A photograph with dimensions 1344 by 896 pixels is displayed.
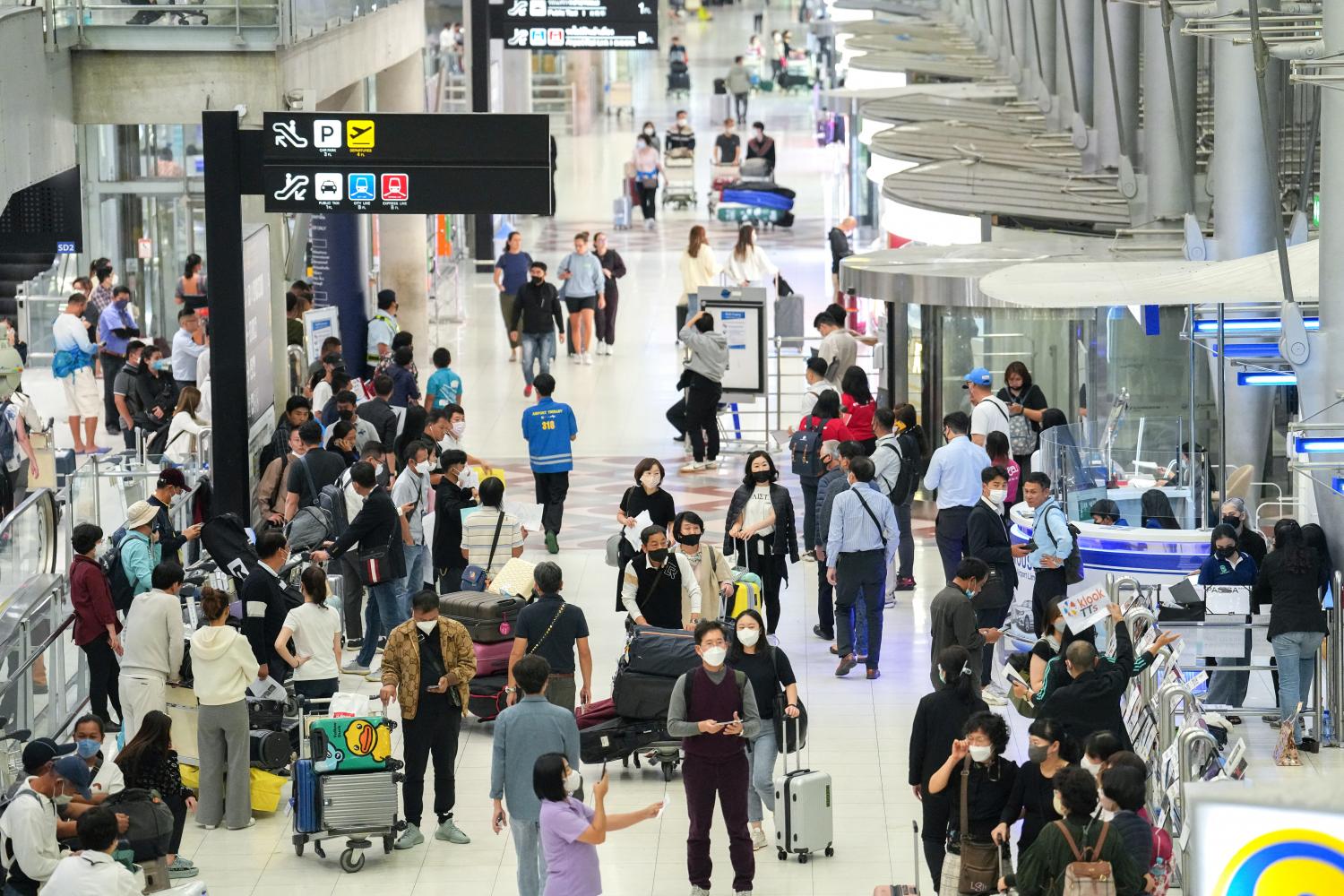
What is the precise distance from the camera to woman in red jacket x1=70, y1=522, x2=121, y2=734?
11.8m

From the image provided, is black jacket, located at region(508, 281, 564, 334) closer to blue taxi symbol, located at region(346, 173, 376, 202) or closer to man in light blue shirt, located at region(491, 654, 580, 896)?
blue taxi symbol, located at region(346, 173, 376, 202)

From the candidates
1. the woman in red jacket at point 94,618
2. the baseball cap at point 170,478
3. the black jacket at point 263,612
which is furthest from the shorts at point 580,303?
the black jacket at point 263,612

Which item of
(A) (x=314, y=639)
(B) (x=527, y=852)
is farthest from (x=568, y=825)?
(A) (x=314, y=639)

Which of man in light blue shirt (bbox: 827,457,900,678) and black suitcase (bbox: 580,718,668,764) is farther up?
man in light blue shirt (bbox: 827,457,900,678)

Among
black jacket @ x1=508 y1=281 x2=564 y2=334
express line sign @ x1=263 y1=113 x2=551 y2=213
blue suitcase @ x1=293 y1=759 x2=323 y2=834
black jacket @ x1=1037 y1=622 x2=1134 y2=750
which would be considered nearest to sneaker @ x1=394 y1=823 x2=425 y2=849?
blue suitcase @ x1=293 y1=759 x2=323 y2=834

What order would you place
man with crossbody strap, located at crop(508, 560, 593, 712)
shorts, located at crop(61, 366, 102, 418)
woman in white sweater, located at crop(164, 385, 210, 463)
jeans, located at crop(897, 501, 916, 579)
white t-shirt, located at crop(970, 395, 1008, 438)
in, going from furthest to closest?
shorts, located at crop(61, 366, 102, 418)
woman in white sweater, located at crop(164, 385, 210, 463)
white t-shirt, located at crop(970, 395, 1008, 438)
jeans, located at crop(897, 501, 916, 579)
man with crossbody strap, located at crop(508, 560, 593, 712)

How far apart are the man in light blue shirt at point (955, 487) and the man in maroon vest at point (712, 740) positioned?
14.7 feet

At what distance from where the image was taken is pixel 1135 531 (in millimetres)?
13141

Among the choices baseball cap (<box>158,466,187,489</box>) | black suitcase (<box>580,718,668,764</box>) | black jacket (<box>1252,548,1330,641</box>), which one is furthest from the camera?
baseball cap (<box>158,466,187,489</box>)

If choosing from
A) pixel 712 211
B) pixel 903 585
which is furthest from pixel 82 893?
pixel 712 211

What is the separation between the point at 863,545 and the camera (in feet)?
42.3

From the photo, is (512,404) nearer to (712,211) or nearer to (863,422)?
(863,422)

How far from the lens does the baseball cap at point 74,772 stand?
29.7 feet

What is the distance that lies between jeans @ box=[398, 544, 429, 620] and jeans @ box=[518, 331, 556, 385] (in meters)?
9.49
